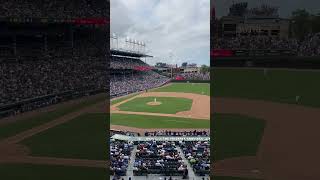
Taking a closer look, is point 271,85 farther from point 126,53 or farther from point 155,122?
point 126,53

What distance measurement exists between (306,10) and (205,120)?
29.6m

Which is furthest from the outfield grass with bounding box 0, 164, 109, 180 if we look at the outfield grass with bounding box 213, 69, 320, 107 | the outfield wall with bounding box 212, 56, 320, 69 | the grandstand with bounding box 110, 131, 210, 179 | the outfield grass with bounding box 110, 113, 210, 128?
the outfield wall with bounding box 212, 56, 320, 69

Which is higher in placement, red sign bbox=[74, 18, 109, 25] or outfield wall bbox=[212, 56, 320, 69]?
red sign bbox=[74, 18, 109, 25]

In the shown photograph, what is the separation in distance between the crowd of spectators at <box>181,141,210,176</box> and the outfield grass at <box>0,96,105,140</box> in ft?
44.5

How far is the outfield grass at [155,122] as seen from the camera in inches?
1545

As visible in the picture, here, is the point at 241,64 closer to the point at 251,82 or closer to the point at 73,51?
the point at 251,82

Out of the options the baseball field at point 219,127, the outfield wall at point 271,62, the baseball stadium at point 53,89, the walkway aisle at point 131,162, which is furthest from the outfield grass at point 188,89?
the walkway aisle at point 131,162

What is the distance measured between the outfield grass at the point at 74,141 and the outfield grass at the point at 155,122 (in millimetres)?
3663

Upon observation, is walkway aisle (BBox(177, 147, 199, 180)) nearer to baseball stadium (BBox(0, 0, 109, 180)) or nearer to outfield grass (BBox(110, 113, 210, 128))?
baseball stadium (BBox(0, 0, 109, 180))

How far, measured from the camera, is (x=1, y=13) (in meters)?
47.8

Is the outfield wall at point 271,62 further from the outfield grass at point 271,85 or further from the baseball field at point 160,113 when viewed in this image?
the baseball field at point 160,113

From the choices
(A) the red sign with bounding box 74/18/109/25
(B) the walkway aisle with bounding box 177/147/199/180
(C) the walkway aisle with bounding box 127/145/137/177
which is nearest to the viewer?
(B) the walkway aisle with bounding box 177/147/199/180

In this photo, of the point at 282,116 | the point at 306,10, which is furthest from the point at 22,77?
the point at 306,10

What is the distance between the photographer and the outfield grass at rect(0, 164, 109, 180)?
70.8ft
